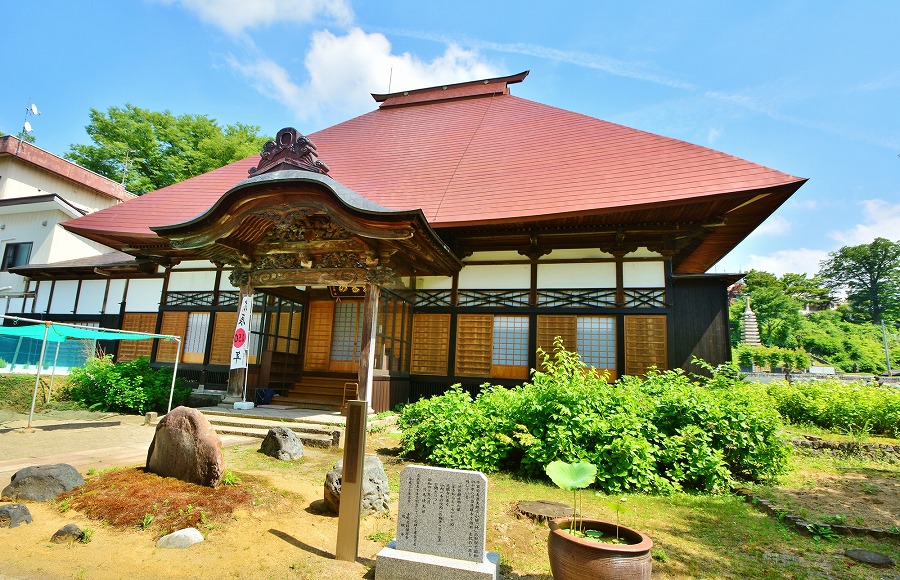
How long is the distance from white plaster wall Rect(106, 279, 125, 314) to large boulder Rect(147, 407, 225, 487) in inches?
451

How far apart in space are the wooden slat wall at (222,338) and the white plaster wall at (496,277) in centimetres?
630

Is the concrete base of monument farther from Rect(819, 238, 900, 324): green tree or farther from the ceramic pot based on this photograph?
Rect(819, 238, 900, 324): green tree

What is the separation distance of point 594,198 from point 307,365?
8.52m

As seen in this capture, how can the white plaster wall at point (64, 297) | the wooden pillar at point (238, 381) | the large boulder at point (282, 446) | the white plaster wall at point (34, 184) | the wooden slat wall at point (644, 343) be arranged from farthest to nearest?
the white plaster wall at point (34, 184) < the white plaster wall at point (64, 297) < the wooden pillar at point (238, 381) < the wooden slat wall at point (644, 343) < the large boulder at point (282, 446)

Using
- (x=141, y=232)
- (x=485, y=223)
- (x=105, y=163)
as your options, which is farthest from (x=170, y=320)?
(x=105, y=163)

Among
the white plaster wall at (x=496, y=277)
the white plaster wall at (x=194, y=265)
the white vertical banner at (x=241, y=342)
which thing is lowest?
the white vertical banner at (x=241, y=342)

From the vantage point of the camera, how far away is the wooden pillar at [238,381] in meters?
10.1

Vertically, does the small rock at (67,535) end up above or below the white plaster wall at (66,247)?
below

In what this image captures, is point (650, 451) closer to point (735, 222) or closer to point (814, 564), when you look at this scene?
point (814, 564)

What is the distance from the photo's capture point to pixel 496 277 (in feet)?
36.1

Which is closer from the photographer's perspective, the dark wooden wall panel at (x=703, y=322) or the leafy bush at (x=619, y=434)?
the leafy bush at (x=619, y=434)

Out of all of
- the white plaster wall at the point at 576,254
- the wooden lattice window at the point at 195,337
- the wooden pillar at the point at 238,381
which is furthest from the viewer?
the wooden lattice window at the point at 195,337

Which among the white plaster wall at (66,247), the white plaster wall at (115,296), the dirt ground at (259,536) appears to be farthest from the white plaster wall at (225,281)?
the white plaster wall at (66,247)

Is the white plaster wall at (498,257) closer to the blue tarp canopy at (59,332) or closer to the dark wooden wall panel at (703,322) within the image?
the dark wooden wall panel at (703,322)
